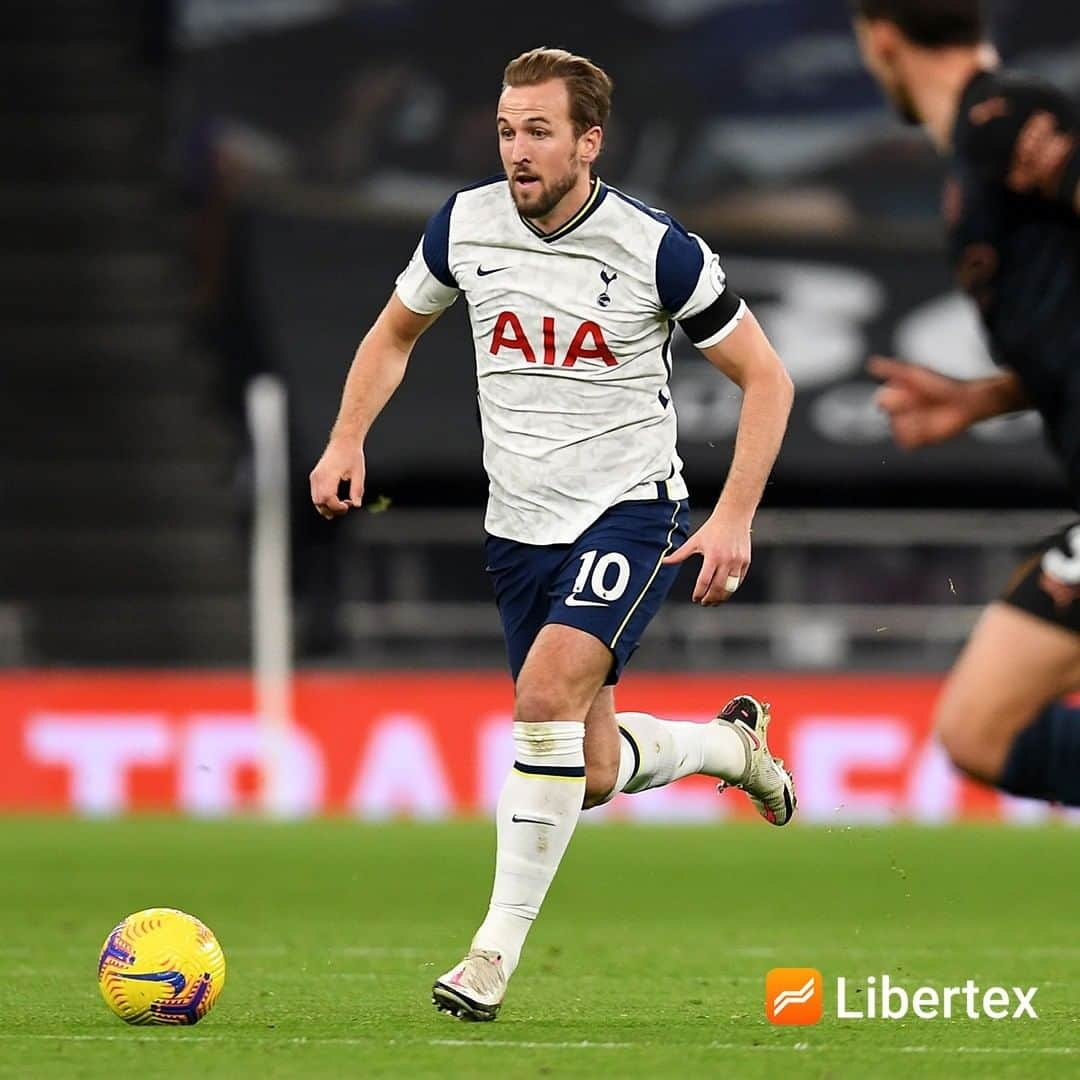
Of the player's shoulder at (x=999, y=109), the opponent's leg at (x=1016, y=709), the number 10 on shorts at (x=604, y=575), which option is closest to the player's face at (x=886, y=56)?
the player's shoulder at (x=999, y=109)

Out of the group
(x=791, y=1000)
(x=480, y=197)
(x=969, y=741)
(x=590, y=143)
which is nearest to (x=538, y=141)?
(x=590, y=143)

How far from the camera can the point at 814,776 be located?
658 inches

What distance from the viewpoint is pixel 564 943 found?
31.3ft

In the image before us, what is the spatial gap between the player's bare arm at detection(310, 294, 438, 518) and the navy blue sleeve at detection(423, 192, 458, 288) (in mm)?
150

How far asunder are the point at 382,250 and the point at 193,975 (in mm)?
15822

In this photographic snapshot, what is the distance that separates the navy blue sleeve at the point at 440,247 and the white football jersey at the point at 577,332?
3cm

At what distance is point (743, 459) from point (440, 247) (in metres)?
1.03

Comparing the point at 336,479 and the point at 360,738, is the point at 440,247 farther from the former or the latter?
the point at 360,738

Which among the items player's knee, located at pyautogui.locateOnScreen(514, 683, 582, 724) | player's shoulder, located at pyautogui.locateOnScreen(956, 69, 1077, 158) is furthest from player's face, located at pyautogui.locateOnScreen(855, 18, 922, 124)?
player's knee, located at pyautogui.locateOnScreen(514, 683, 582, 724)

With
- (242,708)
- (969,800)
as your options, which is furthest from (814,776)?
(242,708)

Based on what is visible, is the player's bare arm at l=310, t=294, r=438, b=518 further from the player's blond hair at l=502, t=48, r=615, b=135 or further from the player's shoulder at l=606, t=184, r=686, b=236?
the player's blond hair at l=502, t=48, r=615, b=135

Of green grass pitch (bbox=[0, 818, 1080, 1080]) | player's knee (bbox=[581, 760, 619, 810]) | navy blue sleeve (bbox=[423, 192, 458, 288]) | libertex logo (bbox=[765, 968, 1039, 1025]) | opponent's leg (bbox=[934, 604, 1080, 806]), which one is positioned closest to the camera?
opponent's leg (bbox=[934, 604, 1080, 806])

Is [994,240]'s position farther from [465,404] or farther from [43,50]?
[43,50]

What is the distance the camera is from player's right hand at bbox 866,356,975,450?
563 cm
